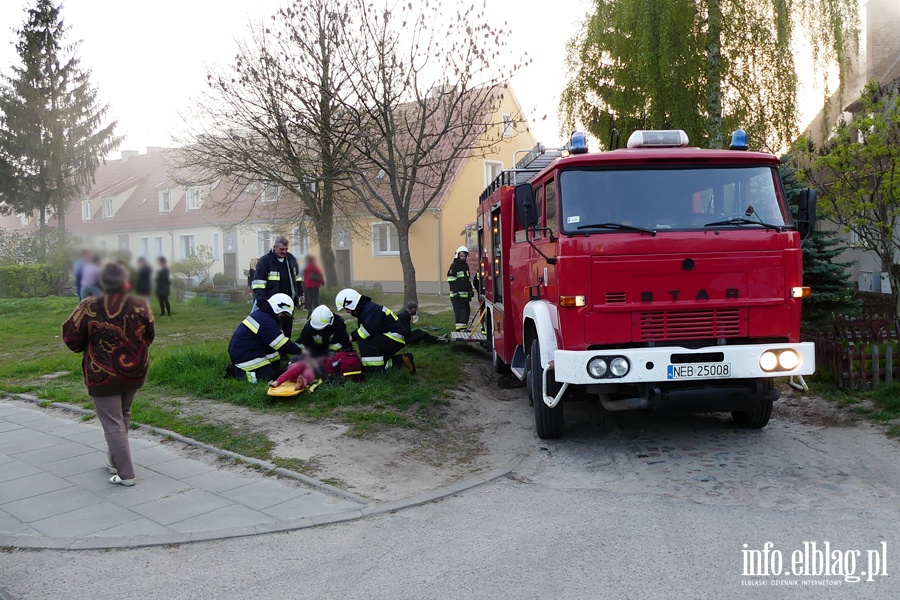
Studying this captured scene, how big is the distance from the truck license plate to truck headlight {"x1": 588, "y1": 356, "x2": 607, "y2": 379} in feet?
1.75

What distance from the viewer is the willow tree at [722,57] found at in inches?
489

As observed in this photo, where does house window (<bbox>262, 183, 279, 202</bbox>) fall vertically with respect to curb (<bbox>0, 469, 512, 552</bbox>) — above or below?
above

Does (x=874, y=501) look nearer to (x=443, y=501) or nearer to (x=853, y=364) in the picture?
(x=443, y=501)

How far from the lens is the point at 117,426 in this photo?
556 cm

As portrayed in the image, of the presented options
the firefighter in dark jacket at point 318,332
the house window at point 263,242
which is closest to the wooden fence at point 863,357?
the firefighter in dark jacket at point 318,332

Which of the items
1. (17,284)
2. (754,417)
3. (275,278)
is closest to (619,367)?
(754,417)

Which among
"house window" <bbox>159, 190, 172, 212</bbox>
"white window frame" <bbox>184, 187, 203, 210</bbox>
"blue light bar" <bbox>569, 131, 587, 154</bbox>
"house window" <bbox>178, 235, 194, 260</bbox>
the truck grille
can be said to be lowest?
the truck grille

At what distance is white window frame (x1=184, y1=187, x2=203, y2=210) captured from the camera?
3.82 metres

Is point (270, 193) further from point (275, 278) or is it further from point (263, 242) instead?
point (263, 242)

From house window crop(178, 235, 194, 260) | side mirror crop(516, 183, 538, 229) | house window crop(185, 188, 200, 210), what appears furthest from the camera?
side mirror crop(516, 183, 538, 229)

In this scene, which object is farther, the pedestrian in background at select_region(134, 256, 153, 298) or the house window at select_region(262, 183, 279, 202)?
the house window at select_region(262, 183, 279, 202)

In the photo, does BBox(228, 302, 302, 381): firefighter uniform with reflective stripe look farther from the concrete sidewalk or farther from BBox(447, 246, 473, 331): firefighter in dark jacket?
BBox(447, 246, 473, 331): firefighter in dark jacket

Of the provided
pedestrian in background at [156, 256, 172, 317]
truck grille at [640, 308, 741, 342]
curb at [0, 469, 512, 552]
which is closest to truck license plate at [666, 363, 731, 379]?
truck grille at [640, 308, 741, 342]

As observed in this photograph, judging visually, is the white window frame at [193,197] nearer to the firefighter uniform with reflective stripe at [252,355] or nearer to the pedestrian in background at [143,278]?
the pedestrian in background at [143,278]
